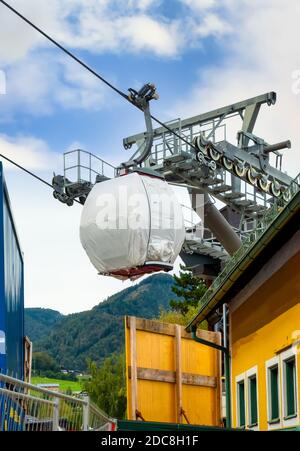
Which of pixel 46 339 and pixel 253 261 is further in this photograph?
pixel 46 339

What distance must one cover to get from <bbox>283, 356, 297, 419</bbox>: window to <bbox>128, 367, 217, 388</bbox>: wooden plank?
20.3 feet

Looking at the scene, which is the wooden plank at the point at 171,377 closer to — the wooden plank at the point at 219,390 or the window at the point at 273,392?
the wooden plank at the point at 219,390

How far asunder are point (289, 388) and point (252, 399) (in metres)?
3.31

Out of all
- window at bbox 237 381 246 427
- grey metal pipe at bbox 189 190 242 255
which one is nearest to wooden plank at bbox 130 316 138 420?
window at bbox 237 381 246 427

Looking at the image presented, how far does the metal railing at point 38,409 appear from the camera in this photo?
35.0 feet

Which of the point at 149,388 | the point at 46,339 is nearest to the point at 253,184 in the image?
the point at 149,388

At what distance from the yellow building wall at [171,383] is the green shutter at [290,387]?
20.3ft

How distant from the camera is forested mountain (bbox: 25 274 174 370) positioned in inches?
5084

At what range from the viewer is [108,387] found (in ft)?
260

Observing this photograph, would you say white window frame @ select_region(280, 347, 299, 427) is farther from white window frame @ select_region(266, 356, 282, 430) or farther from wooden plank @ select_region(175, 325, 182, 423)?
wooden plank @ select_region(175, 325, 182, 423)

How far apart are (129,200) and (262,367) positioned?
596cm

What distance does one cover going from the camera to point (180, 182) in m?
36.1
